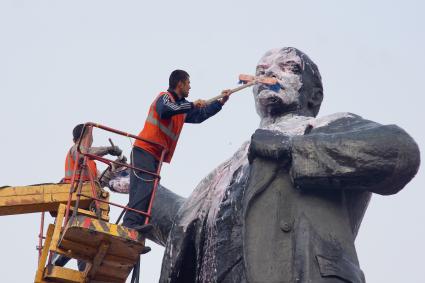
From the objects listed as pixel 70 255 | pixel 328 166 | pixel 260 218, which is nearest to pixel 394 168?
pixel 328 166

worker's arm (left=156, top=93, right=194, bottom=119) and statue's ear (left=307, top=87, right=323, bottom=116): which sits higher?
statue's ear (left=307, top=87, right=323, bottom=116)

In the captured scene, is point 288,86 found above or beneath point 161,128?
above

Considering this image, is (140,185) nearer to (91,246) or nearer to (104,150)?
(104,150)

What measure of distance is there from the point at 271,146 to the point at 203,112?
3.82ft

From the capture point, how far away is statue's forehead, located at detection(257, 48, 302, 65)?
1118cm

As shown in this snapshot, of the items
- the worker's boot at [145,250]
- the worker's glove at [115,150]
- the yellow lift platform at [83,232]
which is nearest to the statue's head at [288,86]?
the yellow lift platform at [83,232]

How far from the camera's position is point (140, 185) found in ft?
34.8

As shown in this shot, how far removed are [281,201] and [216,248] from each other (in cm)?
78

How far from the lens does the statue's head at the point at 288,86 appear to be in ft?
35.9

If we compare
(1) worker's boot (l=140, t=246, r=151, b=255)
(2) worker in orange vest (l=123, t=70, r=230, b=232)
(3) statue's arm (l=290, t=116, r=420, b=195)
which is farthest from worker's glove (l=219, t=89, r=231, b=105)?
(1) worker's boot (l=140, t=246, r=151, b=255)

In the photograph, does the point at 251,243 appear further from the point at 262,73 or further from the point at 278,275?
the point at 262,73

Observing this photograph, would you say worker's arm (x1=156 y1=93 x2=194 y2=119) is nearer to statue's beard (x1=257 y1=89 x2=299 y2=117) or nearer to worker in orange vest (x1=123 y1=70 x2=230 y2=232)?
worker in orange vest (x1=123 y1=70 x2=230 y2=232)

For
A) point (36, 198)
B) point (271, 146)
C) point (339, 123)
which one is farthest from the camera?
point (36, 198)

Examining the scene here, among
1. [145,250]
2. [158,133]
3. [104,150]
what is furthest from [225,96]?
[145,250]
